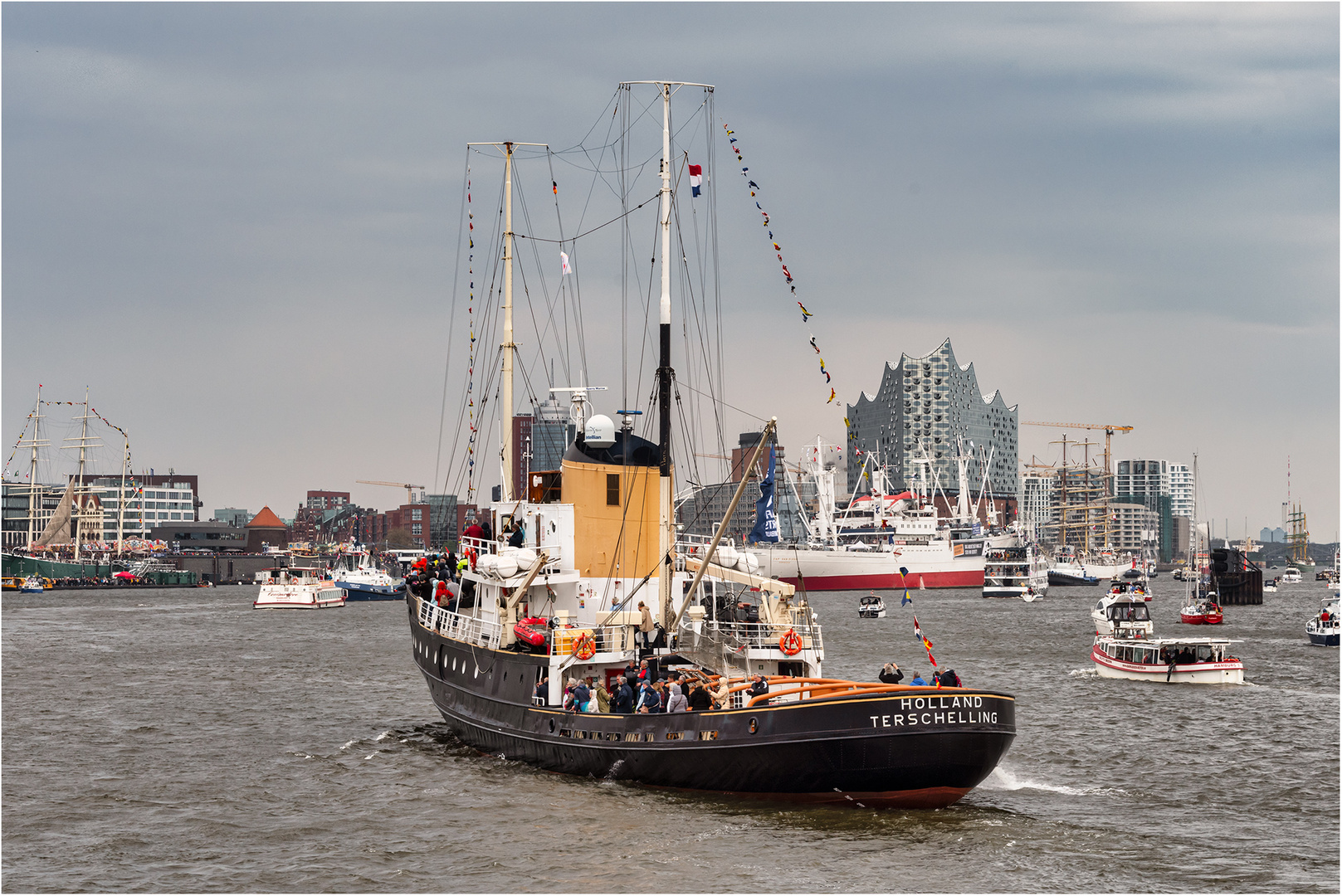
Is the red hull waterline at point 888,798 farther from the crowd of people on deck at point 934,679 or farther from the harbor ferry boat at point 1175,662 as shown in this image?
the harbor ferry boat at point 1175,662

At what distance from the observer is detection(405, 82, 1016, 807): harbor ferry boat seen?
2620cm

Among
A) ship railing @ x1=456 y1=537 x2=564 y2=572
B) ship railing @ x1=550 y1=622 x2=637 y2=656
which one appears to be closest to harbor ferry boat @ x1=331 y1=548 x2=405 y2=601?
ship railing @ x1=456 y1=537 x2=564 y2=572

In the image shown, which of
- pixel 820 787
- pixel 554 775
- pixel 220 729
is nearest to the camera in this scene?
pixel 820 787

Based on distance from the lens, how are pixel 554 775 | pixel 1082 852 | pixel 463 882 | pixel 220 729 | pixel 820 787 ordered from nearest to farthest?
pixel 463 882 < pixel 1082 852 < pixel 820 787 < pixel 554 775 < pixel 220 729

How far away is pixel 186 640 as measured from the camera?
8738 cm

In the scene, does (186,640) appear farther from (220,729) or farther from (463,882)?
(463,882)

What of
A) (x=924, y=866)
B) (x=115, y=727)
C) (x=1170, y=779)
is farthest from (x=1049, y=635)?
(x=924, y=866)

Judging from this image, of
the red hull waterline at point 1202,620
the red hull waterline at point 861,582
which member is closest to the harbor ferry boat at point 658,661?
the red hull waterline at point 1202,620

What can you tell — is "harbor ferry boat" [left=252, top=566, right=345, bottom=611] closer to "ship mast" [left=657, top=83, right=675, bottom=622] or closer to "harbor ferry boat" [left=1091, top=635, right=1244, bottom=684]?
"harbor ferry boat" [left=1091, top=635, right=1244, bottom=684]

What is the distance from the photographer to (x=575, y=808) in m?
28.1

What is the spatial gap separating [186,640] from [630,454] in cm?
6220

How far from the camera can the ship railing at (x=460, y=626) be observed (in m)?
35.8

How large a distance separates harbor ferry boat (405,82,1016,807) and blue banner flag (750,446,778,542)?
41.7 inches

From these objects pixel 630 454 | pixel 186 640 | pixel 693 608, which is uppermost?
pixel 630 454
